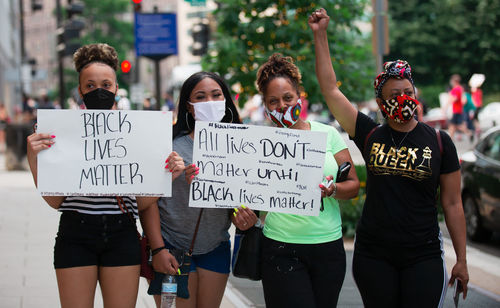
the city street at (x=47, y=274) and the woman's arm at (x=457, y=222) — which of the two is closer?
the woman's arm at (x=457, y=222)

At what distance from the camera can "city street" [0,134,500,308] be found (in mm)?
6621

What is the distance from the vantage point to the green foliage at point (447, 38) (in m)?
45.8

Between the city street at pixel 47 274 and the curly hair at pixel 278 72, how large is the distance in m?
2.79

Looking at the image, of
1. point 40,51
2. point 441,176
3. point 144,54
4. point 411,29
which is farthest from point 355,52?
point 40,51

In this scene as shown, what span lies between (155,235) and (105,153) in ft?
1.72

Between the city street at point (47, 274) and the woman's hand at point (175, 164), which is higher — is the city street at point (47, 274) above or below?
below

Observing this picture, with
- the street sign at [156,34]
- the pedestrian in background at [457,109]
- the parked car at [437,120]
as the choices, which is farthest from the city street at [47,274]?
the parked car at [437,120]

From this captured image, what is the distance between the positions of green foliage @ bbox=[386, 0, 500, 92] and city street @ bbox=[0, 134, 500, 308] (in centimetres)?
3854

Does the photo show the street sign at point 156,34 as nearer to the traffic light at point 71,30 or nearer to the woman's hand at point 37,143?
the traffic light at point 71,30

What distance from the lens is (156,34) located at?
14.1 meters

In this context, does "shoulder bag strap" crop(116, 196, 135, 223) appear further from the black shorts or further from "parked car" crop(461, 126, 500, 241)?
"parked car" crop(461, 126, 500, 241)

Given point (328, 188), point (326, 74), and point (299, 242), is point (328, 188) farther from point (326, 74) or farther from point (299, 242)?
point (326, 74)

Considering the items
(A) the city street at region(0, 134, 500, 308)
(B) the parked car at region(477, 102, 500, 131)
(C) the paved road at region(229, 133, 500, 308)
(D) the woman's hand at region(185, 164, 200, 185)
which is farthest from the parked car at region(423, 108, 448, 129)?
(D) the woman's hand at region(185, 164, 200, 185)

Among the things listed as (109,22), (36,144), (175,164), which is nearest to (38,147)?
(36,144)
